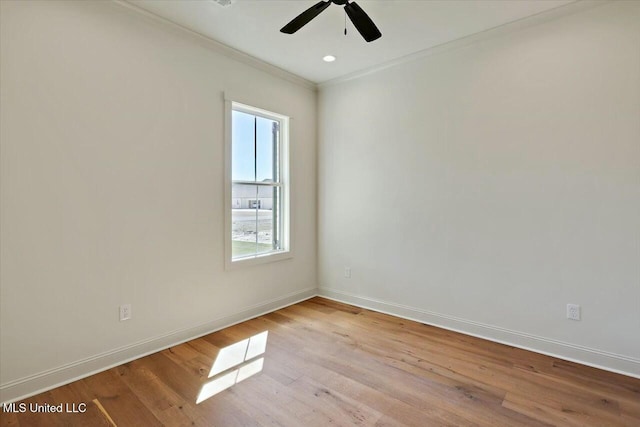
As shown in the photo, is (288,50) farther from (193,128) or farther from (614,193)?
(614,193)

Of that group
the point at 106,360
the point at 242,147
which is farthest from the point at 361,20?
the point at 106,360

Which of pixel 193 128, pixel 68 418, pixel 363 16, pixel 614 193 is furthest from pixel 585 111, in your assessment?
pixel 68 418

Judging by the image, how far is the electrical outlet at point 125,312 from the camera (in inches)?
98.5

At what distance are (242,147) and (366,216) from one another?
1.59 m

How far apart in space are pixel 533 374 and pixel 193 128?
336cm

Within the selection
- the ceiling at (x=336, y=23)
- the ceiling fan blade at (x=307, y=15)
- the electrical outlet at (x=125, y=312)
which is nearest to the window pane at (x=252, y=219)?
the electrical outlet at (x=125, y=312)

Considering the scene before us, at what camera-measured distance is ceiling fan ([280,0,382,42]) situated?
6.81ft

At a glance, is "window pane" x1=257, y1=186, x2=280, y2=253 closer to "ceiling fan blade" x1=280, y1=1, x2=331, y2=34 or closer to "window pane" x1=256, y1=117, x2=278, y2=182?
"window pane" x1=256, y1=117, x2=278, y2=182

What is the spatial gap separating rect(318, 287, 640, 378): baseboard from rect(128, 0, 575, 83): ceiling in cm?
265

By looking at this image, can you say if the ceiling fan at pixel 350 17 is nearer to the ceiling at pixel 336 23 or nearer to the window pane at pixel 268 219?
the ceiling at pixel 336 23

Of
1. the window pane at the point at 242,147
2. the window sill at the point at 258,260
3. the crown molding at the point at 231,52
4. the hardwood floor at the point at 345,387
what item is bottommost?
the hardwood floor at the point at 345,387

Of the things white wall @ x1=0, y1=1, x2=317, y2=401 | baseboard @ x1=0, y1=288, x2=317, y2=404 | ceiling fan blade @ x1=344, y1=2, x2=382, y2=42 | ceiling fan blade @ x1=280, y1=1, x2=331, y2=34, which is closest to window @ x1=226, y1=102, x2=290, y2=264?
white wall @ x1=0, y1=1, x2=317, y2=401

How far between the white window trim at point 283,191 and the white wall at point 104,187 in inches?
3.2

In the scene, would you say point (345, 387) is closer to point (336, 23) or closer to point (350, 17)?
point (350, 17)
